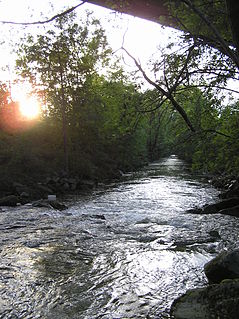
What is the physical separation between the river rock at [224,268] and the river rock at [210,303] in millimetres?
583

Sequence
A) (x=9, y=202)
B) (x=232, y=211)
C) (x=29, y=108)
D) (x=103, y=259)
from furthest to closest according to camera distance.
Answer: (x=29, y=108) < (x=9, y=202) < (x=232, y=211) < (x=103, y=259)

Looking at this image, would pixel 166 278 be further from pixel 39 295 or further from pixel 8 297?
pixel 8 297

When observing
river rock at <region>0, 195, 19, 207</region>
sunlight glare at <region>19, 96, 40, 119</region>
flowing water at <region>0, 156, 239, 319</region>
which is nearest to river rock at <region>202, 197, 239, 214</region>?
flowing water at <region>0, 156, 239, 319</region>

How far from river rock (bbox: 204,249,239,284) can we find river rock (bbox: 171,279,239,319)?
583 mm

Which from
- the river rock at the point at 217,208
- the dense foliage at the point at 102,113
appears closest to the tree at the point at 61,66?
the dense foliage at the point at 102,113

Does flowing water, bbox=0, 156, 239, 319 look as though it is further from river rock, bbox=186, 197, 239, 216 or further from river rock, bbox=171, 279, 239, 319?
river rock, bbox=186, 197, 239, 216

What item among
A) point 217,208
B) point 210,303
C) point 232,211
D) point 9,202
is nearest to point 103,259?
point 210,303

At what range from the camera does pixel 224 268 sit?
3.96 meters

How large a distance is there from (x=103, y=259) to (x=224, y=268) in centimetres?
221

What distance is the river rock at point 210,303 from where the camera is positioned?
2.91 metres

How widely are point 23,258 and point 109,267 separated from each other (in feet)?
5.34

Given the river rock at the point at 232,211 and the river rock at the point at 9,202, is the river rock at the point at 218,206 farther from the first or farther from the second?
the river rock at the point at 9,202

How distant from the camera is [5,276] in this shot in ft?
14.8

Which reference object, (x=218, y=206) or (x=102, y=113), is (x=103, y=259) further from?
(x=102, y=113)
